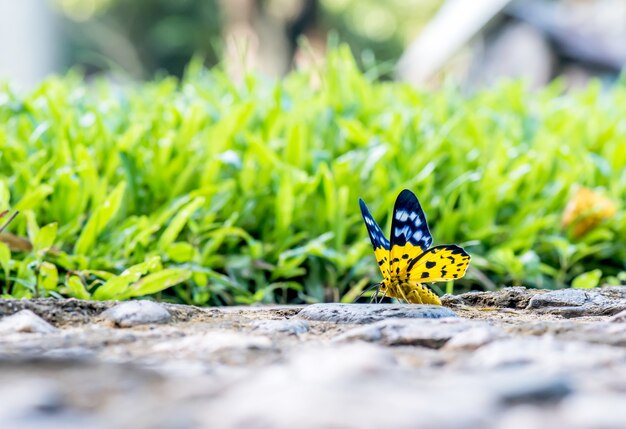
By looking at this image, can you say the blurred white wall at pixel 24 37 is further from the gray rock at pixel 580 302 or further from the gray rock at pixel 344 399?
the gray rock at pixel 344 399

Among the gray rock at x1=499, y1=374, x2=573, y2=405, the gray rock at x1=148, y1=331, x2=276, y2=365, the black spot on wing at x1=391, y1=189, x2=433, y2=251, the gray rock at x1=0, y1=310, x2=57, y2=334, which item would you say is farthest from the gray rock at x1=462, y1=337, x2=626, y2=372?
the gray rock at x1=0, y1=310, x2=57, y2=334

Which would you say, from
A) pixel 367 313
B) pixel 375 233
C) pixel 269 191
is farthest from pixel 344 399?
pixel 269 191

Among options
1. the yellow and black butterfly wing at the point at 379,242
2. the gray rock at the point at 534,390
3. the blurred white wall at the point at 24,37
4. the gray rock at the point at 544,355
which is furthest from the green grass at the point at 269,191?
the blurred white wall at the point at 24,37

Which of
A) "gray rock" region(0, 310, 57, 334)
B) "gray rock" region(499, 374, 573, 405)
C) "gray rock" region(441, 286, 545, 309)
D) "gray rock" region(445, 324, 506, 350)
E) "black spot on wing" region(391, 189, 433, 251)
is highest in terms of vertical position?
"black spot on wing" region(391, 189, 433, 251)

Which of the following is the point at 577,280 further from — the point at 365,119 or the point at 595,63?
the point at 595,63

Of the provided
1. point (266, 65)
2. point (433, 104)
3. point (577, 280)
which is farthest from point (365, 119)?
point (266, 65)

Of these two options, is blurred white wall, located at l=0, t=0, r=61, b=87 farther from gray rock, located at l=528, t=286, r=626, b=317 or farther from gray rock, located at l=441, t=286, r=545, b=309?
gray rock, located at l=528, t=286, r=626, b=317
